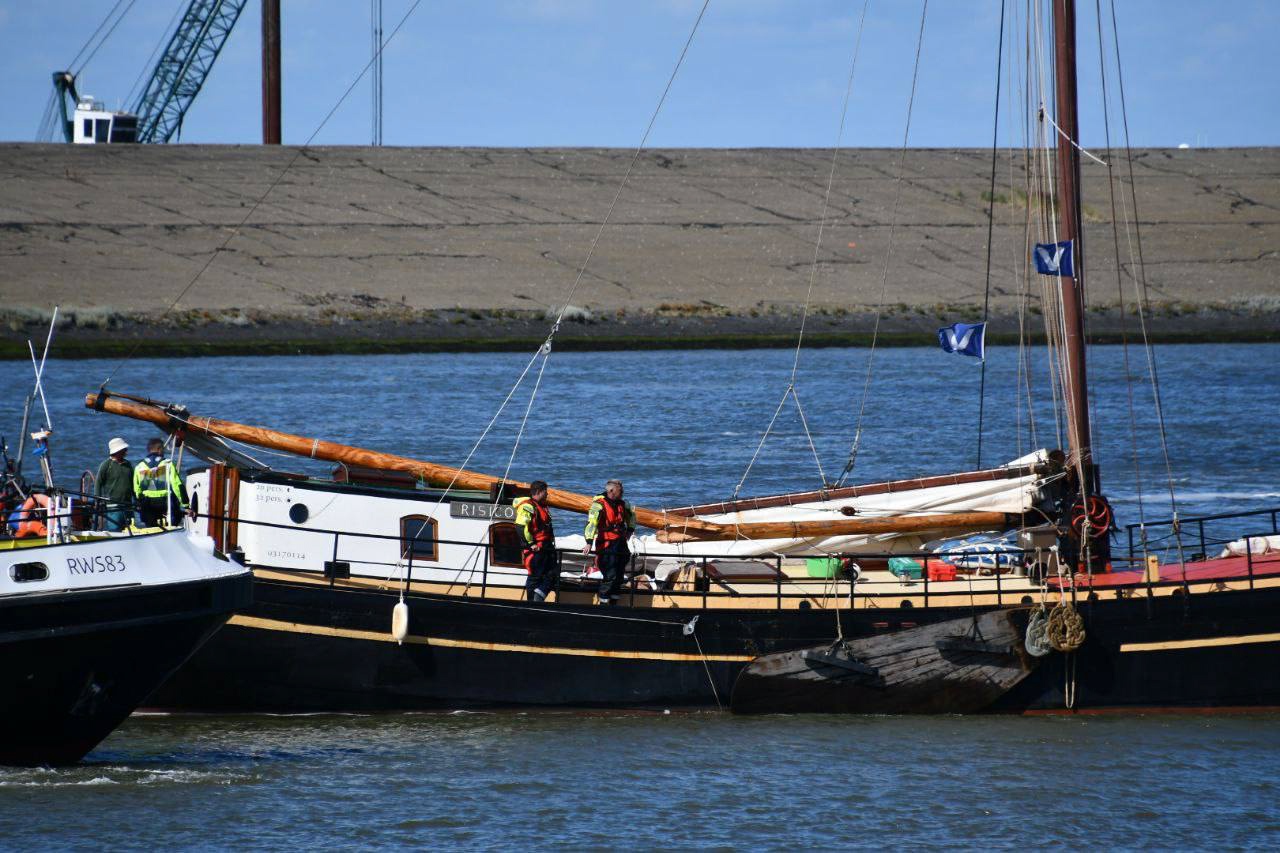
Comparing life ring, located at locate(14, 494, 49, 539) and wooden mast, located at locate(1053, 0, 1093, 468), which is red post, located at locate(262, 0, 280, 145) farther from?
life ring, located at locate(14, 494, 49, 539)

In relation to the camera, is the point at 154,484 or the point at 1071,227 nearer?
the point at 154,484

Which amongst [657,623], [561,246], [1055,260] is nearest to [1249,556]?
[1055,260]

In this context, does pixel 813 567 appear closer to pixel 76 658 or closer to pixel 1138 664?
pixel 1138 664

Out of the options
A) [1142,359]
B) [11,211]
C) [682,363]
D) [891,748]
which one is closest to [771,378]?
[682,363]

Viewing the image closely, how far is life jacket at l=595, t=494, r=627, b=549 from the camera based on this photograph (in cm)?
1739

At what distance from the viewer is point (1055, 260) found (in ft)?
64.2

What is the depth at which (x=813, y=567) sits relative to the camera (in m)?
18.9

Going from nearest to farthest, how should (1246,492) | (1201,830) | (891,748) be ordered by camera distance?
(1201,830)
(891,748)
(1246,492)

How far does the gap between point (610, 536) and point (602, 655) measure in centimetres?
126

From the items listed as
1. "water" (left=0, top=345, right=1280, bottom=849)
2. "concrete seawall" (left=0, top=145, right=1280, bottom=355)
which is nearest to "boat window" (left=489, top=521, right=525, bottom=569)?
"water" (left=0, top=345, right=1280, bottom=849)

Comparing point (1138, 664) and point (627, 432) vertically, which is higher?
point (627, 432)

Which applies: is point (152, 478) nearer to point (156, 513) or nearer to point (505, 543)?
point (156, 513)

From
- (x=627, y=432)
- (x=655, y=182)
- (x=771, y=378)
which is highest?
(x=655, y=182)

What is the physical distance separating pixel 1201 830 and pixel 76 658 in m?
9.93
